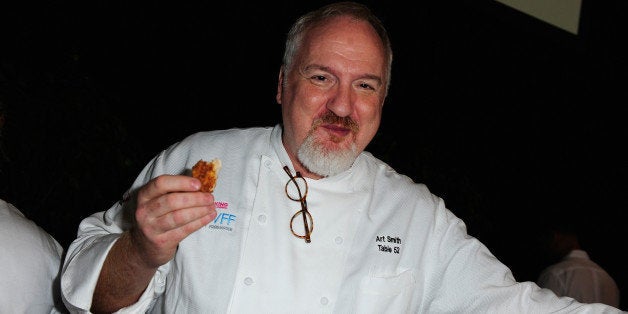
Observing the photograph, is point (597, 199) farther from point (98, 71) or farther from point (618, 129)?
point (98, 71)

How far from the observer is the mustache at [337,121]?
62.0 inches

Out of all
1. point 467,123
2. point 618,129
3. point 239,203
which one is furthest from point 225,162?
point 618,129

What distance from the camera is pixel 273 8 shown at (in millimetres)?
3785

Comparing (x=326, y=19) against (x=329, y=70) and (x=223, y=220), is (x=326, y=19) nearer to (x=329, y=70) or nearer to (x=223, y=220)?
(x=329, y=70)

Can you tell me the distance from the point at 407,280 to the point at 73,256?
0.89 meters

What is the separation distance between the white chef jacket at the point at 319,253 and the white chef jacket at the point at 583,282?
276cm

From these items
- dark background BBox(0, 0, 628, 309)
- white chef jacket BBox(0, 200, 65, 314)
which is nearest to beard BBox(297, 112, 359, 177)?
white chef jacket BBox(0, 200, 65, 314)

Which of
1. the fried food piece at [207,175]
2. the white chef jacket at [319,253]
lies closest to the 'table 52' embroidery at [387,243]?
the white chef jacket at [319,253]

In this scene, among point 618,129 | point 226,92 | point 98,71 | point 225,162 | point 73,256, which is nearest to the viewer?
point 73,256

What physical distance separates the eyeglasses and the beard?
0.27 feet

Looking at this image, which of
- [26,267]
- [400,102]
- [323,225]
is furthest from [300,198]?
[400,102]

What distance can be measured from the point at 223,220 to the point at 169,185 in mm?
578

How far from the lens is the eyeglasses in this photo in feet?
5.21

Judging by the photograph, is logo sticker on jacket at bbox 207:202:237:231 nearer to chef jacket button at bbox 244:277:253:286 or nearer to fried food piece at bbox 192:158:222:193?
chef jacket button at bbox 244:277:253:286
